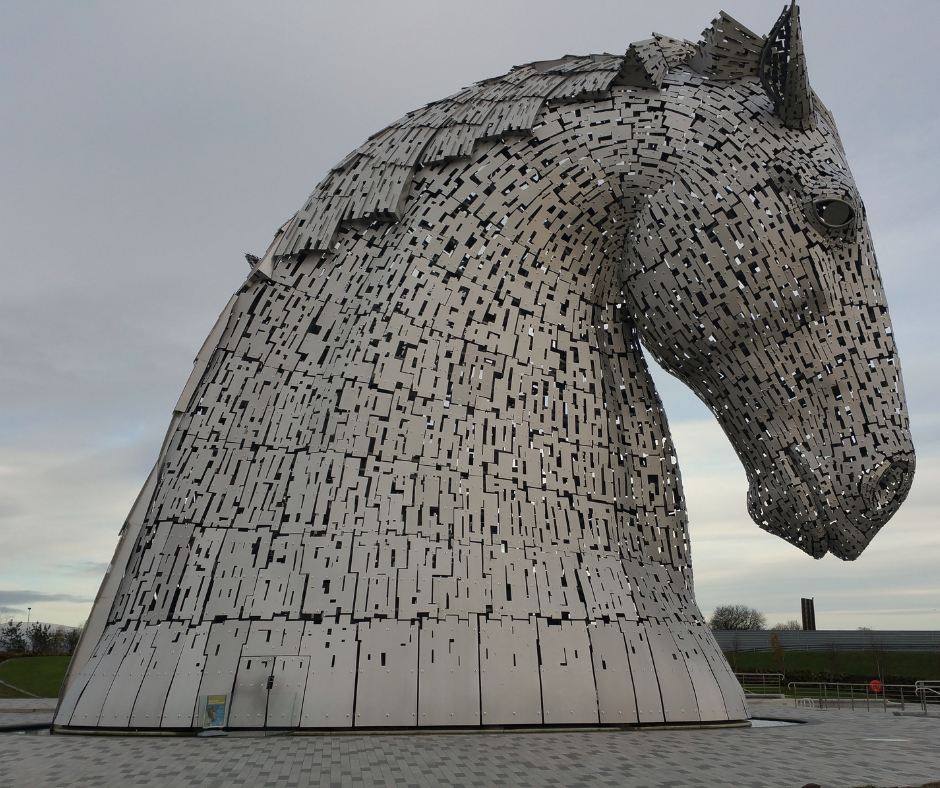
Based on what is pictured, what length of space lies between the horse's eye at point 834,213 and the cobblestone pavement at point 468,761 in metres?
4.33

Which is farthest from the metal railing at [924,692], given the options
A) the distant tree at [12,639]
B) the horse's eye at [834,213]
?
the distant tree at [12,639]

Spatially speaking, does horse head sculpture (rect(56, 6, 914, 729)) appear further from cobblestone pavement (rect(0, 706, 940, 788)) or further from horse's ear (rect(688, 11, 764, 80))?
cobblestone pavement (rect(0, 706, 940, 788))

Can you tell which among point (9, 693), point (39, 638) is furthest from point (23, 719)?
point (39, 638)

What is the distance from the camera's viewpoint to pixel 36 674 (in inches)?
728

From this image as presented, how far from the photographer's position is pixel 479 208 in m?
7.04

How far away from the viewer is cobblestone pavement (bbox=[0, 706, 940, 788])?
13.7ft

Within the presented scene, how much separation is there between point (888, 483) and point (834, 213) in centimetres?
240

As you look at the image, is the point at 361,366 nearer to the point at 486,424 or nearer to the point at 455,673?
the point at 486,424

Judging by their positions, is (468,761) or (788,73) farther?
(788,73)

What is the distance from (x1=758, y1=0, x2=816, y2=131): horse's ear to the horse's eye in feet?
2.61

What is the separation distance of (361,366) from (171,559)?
87.7 inches

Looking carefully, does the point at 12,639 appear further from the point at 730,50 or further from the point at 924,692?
the point at 730,50

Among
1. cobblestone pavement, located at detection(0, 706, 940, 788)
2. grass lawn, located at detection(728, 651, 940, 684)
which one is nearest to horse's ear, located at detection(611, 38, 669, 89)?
cobblestone pavement, located at detection(0, 706, 940, 788)

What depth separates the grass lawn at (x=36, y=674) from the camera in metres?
16.5
